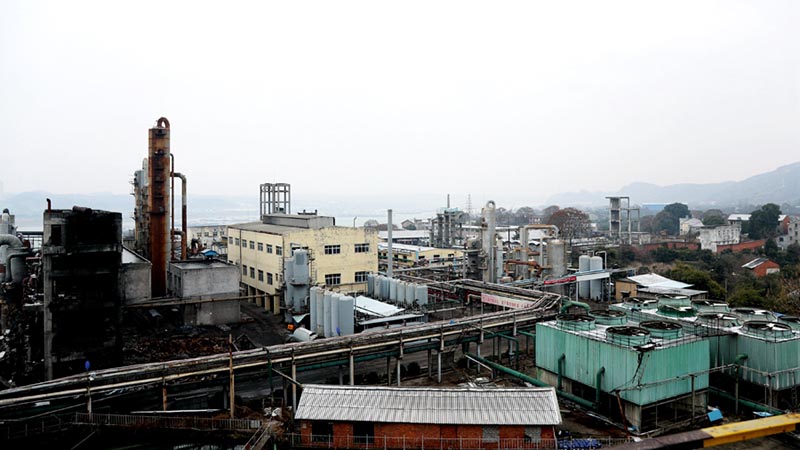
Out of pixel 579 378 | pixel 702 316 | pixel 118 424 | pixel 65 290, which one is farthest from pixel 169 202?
pixel 702 316

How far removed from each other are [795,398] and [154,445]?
67.0ft

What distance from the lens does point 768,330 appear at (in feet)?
61.5

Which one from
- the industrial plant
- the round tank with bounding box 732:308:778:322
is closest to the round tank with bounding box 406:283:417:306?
the industrial plant

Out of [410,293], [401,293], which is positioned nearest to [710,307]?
[410,293]

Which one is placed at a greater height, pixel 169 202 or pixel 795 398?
pixel 169 202

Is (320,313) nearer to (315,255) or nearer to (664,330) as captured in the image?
(315,255)

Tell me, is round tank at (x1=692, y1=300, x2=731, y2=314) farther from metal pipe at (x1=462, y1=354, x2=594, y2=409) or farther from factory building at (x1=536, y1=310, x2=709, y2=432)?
metal pipe at (x1=462, y1=354, x2=594, y2=409)

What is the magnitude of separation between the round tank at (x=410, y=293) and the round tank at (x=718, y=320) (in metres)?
12.9

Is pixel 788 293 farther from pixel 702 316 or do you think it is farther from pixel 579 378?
pixel 579 378

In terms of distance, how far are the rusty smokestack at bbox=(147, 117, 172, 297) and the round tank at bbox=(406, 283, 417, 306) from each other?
1368cm

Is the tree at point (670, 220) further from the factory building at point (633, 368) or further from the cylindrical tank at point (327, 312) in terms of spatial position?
the cylindrical tank at point (327, 312)

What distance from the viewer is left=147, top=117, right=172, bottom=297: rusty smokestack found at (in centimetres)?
3012

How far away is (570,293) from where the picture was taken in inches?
1535

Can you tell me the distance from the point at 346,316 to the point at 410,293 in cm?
530
